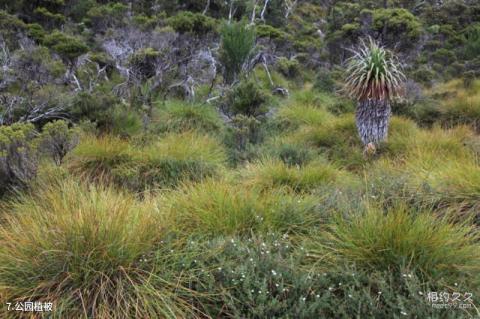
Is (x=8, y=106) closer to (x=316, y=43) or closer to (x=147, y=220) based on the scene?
(x=147, y=220)

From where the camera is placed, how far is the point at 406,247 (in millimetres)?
3168

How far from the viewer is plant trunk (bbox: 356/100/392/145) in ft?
27.6

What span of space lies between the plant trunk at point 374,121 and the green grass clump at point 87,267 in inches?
244

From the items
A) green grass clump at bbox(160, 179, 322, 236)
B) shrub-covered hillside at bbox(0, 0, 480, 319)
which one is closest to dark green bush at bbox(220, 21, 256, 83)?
shrub-covered hillside at bbox(0, 0, 480, 319)

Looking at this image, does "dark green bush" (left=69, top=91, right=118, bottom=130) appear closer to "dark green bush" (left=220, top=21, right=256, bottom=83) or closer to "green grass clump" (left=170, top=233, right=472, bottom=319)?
"dark green bush" (left=220, top=21, right=256, bottom=83)

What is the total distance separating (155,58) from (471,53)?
13.6 metres

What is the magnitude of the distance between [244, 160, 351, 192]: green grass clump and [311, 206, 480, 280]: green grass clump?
6.11ft

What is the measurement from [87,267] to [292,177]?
3.22m

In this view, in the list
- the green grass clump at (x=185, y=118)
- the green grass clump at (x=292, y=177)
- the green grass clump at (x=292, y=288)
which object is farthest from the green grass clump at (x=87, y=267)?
the green grass clump at (x=185, y=118)

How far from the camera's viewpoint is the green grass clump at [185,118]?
9156mm

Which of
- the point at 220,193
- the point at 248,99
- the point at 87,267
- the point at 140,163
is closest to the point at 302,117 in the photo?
the point at 248,99

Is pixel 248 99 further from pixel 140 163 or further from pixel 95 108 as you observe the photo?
pixel 140 163

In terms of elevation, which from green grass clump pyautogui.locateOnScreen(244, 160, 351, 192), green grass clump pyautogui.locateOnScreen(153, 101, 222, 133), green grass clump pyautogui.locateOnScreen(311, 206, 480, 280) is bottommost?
green grass clump pyautogui.locateOnScreen(153, 101, 222, 133)

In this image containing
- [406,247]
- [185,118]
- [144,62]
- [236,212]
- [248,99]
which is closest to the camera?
[406,247]
